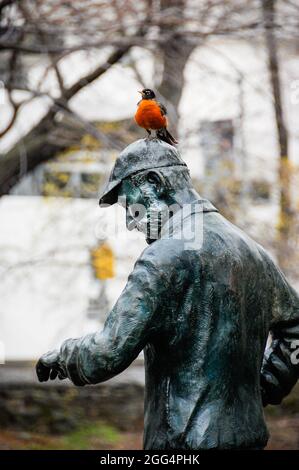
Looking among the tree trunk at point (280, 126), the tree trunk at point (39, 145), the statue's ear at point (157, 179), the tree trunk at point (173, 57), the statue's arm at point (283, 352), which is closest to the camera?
Answer: the statue's ear at point (157, 179)

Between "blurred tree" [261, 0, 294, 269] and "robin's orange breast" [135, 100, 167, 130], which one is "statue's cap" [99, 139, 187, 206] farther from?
"blurred tree" [261, 0, 294, 269]

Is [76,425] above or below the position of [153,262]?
below

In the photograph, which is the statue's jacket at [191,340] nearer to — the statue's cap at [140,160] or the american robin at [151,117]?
the statue's cap at [140,160]

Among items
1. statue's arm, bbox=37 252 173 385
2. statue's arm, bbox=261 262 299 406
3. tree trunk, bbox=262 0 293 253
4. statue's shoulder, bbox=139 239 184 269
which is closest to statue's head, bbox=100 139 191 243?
statue's shoulder, bbox=139 239 184 269

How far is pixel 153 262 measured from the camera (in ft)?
10.9

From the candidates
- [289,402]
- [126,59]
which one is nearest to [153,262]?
[289,402]

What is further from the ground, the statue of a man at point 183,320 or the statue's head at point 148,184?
the statue's head at point 148,184

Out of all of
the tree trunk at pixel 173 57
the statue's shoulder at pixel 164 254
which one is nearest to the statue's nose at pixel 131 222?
the statue's shoulder at pixel 164 254

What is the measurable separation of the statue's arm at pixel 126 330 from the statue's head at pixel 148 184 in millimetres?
292

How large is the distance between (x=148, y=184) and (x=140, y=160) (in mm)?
103

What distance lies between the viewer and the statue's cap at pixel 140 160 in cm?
358

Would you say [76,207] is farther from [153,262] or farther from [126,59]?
[153,262]

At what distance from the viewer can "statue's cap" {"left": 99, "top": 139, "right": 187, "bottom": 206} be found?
3.58m

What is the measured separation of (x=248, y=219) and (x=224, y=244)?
25.2ft
